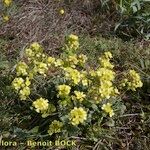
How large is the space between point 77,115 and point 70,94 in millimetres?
369

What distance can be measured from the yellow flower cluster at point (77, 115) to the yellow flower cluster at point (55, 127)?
0.46 feet

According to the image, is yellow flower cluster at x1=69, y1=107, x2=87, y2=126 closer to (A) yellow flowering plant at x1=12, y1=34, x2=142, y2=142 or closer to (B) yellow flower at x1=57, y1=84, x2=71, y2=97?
(A) yellow flowering plant at x1=12, y1=34, x2=142, y2=142

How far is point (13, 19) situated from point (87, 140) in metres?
1.65

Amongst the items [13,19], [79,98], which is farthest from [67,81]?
[13,19]

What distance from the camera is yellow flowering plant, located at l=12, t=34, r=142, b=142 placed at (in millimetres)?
2666

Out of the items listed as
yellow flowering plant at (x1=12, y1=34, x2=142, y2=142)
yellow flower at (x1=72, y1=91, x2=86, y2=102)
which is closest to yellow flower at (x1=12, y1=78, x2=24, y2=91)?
Answer: yellow flowering plant at (x1=12, y1=34, x2=142, y2=142)

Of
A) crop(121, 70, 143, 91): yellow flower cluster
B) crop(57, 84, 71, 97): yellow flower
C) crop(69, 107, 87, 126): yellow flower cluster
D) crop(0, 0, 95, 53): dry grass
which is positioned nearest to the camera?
crop(69, 107, 87, 126): yellow flower cluster

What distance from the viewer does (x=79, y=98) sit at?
268cm

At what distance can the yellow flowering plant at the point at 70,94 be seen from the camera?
267cm

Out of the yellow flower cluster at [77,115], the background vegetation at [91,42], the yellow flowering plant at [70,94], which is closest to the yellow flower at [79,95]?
the yellow flowering plant at [70,94]

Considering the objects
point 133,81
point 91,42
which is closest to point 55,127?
point 133,81

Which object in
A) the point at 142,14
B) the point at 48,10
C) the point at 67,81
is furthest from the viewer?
the point at 48,10

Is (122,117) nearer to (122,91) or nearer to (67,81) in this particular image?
(122,91)

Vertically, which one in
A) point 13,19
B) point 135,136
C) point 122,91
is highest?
point 13,19
